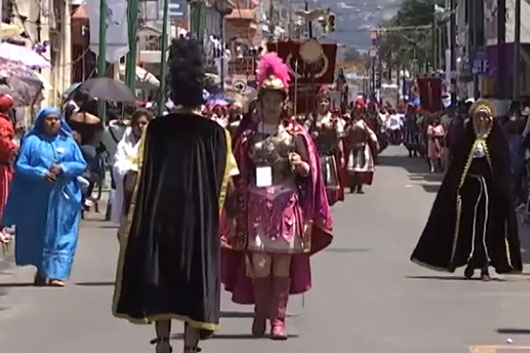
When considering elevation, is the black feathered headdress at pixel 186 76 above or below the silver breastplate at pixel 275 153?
above

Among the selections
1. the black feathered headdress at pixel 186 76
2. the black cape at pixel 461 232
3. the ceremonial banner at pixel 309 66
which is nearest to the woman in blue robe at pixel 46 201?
the black cape at pixel 461 232

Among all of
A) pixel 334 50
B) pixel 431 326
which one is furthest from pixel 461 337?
pixel 334 50

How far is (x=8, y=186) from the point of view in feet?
54.7

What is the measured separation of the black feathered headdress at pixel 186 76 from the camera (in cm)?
943

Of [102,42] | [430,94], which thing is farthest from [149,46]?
[102,42]

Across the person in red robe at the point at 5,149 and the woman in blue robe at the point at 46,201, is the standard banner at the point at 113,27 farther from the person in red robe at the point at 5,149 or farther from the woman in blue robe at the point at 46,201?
the woman in blue robe at the point at 46,201

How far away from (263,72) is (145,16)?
3700cm

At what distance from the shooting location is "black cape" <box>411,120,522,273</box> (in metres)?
15.1

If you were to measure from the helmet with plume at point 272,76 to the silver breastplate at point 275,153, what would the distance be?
0.36 metres

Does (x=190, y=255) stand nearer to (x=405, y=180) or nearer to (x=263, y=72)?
(x=263, y=72)

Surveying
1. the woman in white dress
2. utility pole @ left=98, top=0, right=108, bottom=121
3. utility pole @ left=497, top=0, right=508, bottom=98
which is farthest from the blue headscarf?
utility pole @ left=497, top=0, right=508, bottom=98

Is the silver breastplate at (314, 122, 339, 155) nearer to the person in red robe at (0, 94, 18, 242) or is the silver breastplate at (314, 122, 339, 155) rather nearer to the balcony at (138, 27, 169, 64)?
the person in red robe at (0, 94, 18, 242)

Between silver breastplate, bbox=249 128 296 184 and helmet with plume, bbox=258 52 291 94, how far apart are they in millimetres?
360

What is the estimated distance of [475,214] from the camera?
15.3 m
